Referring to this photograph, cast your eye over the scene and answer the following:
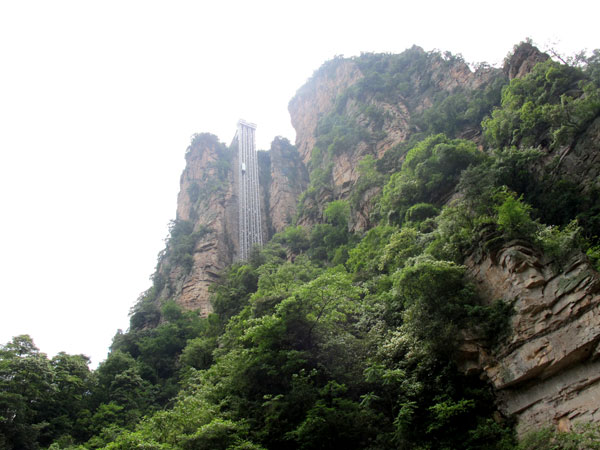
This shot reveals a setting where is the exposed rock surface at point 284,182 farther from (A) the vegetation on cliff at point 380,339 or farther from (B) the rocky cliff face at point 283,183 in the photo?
(A) the vegetation on cliff at point 380,339

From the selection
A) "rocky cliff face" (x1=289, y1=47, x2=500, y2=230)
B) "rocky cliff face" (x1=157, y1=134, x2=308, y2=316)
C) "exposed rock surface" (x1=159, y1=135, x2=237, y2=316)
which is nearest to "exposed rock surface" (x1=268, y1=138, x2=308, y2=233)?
"rocky cliff face" (x1=157, y1=134, x2=308, y2=316)

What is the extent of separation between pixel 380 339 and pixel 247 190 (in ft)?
134

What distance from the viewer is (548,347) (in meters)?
10.1

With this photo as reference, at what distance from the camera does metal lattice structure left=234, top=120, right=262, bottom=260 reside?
1863 inches

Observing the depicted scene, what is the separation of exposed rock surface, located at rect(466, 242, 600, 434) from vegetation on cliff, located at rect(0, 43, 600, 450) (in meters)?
0.45

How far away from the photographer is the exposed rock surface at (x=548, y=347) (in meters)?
9.33

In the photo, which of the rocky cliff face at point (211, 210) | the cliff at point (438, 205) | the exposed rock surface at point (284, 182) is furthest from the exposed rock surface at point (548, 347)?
the exposed rock surface at point (284, 182)

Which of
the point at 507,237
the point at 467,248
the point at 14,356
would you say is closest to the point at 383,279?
the point at 467,248

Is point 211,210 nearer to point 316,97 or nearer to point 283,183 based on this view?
point 283,183

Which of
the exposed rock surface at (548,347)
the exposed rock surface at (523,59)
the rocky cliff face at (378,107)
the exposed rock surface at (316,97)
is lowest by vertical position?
the exposed rock surface at (548,347)

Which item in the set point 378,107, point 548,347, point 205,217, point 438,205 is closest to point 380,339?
point 548,347

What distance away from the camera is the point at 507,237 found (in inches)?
499

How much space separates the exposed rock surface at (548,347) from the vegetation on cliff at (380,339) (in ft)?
1.49

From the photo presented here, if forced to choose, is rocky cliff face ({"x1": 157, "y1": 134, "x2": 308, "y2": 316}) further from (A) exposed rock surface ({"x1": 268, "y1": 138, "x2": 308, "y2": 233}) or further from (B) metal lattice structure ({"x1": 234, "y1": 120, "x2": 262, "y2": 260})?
(B) metal lattice structure ({"x1": 234, "y1": 120, "x2": 262, "y2": 260})
